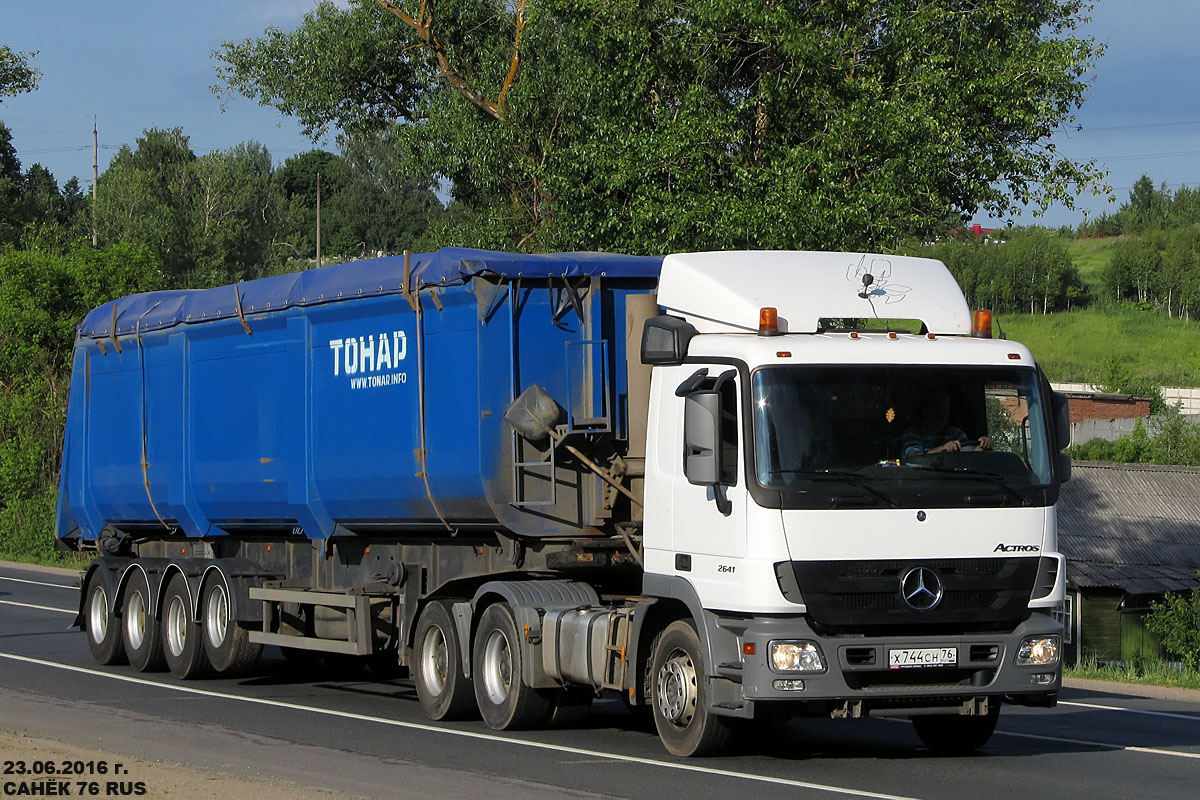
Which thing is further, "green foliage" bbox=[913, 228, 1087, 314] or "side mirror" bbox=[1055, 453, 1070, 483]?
"green foliage" bbox=[913, 228, 1087, 314]

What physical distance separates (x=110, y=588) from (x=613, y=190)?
11397 mm

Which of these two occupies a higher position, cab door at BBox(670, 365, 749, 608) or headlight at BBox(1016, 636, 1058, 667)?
cab door at BBox(670, 365, 749, 608)

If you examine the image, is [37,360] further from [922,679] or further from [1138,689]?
[922,679]

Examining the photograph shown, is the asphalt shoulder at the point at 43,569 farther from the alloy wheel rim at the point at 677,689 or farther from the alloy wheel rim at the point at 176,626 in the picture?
the alloy wheel rim at the point at 677,689

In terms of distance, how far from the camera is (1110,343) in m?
101

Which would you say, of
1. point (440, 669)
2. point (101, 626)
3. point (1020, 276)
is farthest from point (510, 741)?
point (1020, 276)

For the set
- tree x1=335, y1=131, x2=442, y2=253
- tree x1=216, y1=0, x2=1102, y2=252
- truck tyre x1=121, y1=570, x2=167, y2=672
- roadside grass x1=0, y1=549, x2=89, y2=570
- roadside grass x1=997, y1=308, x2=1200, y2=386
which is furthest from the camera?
tree x1=335, y1=131, x2=442, y2=253

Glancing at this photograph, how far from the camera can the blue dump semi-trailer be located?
Answer: 981 cm

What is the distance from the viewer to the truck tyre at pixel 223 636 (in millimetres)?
15789

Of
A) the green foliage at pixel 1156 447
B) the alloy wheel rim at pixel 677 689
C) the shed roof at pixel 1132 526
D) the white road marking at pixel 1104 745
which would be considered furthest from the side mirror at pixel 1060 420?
the green foliage at pixel 1156 447

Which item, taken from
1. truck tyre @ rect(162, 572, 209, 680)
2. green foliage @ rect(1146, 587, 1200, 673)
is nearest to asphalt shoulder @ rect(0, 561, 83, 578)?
truck tyre @ rect(162, 572, 209, 680)

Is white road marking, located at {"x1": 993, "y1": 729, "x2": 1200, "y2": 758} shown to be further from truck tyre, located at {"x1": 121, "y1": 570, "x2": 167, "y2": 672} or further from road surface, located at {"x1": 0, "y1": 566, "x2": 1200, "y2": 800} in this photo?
truck tyre, located at {"x1": 121, "y1": 570, "x2": 167, "y2": 672}

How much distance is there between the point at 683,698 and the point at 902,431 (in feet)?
7.40

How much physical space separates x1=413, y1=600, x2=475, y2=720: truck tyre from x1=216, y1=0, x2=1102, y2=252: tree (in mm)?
12172
